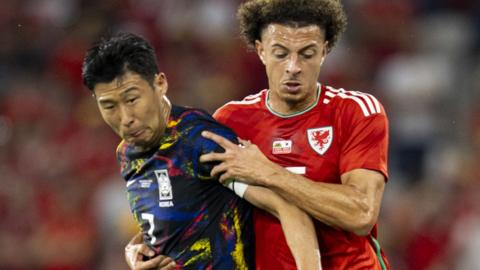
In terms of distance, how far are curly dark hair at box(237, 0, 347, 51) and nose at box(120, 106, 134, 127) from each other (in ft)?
2.91

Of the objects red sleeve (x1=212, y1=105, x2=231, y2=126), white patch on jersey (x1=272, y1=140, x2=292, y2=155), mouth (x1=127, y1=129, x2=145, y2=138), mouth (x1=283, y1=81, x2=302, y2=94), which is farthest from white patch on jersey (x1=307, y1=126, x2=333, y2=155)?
mouth (x1=127, y1=129, x2=145, y2=138)

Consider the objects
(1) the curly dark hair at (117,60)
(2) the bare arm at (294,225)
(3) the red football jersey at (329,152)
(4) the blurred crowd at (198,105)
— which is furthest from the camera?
(4) the blurred crowd at (198,105)

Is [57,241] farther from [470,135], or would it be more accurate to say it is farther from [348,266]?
[348,266]

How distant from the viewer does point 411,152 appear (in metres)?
8.46

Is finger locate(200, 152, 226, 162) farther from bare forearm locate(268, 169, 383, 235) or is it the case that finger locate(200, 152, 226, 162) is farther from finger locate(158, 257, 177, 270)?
finger locate(158, 257, 177, 270)

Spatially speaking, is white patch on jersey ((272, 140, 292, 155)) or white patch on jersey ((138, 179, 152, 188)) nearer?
white patch on jersey ((138, 179, 152, 188))

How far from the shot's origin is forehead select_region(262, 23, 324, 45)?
170 inches

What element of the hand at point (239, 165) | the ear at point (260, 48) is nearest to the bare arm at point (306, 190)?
the hand at point (239, 165)

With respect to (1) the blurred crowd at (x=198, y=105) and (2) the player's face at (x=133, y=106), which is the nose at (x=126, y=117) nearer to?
(2) the player's face at (x=133, y=106)

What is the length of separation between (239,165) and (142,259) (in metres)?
0.72

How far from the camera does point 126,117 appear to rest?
4.07m

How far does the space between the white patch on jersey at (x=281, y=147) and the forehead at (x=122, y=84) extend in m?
0.72

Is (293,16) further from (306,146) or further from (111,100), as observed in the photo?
(111,100)

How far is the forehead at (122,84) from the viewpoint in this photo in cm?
405
